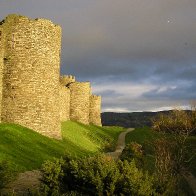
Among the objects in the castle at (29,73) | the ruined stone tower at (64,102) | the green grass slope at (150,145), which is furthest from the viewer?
the ruined stone tower at (64,102)

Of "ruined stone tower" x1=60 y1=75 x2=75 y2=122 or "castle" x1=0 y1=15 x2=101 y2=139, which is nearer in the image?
"castle" x1=0 y1=15 x2=101 y2=139

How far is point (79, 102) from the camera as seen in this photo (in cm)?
6575

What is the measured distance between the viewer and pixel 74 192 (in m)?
14.7

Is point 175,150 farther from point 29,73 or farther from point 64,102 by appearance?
point 64,102

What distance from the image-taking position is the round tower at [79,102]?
214 ft

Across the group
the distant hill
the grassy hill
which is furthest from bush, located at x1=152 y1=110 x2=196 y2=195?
the distant hill

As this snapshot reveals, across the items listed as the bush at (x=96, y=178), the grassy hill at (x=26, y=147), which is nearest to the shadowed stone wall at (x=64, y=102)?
the grassy hill at (x=26, y=147)

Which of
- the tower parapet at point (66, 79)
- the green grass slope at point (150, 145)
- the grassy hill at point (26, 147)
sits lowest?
the green grass slope at point (150, 145)

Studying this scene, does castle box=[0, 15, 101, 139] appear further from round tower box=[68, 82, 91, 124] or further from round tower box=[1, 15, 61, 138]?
round tower box=[68, 82, 91, 124]

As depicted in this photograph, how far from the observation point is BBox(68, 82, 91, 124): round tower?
65.3 m

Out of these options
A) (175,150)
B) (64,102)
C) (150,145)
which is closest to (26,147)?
(175,150)

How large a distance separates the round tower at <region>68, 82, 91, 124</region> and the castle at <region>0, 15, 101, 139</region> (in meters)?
27.2

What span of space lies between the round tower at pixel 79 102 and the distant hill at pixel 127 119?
9223cm

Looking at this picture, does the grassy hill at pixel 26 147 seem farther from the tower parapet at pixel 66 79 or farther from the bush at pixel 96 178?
the tower parapet at pixel 66 79
